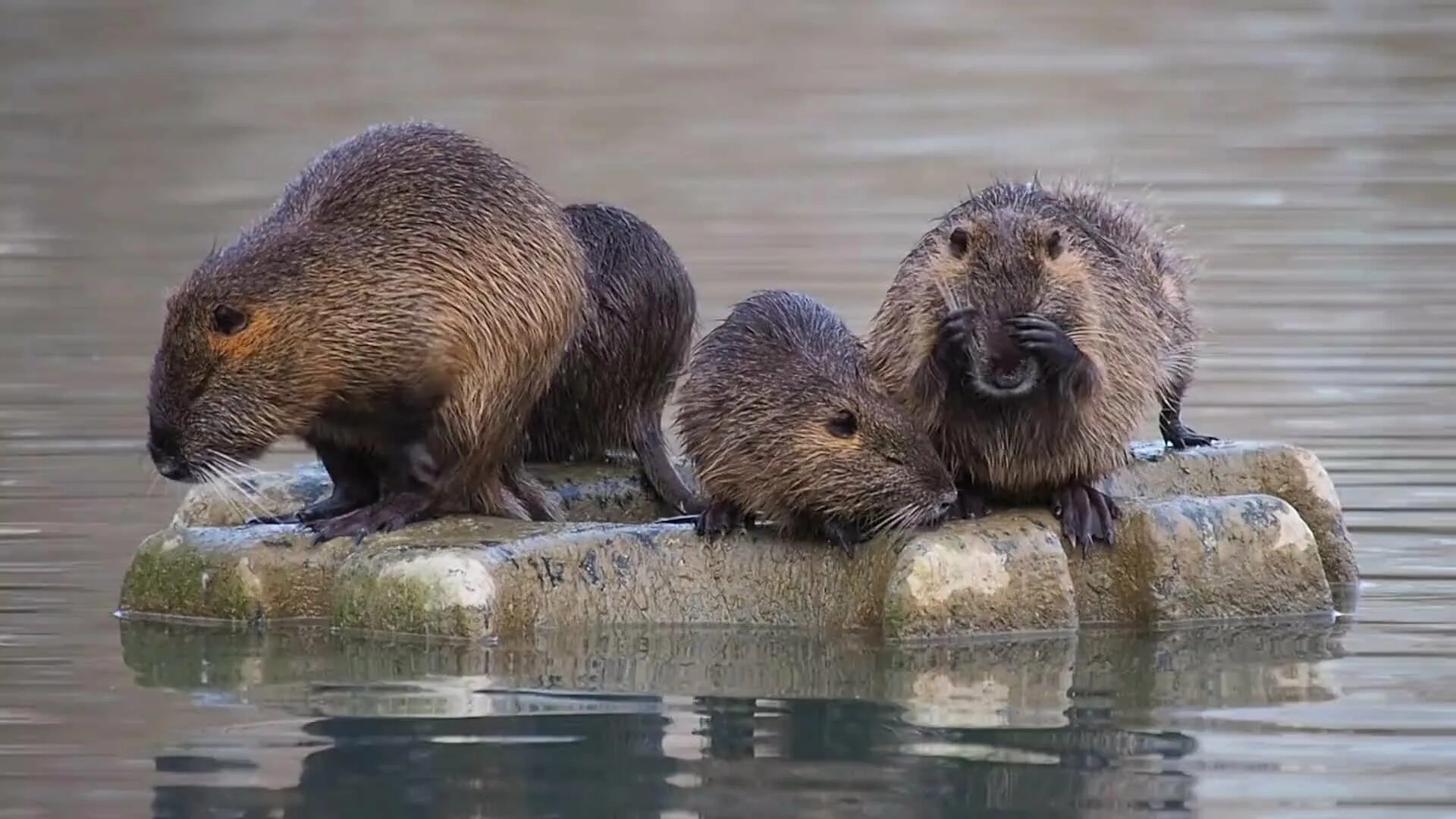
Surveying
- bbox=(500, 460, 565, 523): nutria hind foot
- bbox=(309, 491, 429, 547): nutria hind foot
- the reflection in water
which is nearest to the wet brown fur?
the reflection in water

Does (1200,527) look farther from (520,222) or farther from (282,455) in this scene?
(282,455)

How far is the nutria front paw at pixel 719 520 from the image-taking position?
224 inches

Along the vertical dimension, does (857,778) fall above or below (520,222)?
below

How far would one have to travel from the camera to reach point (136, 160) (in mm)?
15234

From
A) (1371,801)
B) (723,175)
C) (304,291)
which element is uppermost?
(723,175)

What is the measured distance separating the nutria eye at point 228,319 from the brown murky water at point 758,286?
60 cm

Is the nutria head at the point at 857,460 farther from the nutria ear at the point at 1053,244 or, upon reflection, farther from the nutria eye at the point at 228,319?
the nutria eye at the point at 228,319

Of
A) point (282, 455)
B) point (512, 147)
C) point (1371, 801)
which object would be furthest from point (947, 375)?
point (512, 147)

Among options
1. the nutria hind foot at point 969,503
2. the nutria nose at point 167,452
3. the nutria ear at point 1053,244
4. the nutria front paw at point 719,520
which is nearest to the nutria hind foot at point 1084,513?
the nutria hind foot at point 969,503

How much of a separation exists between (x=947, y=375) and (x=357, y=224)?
3.93 ft

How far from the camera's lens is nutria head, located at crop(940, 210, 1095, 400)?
5414mm

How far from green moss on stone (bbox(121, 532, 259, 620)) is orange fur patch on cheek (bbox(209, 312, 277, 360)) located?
45cm

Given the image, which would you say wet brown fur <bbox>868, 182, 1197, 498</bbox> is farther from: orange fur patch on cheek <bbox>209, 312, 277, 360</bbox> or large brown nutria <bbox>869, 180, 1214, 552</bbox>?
orange fur patch on cheek <bbox>209, 312, 277, 360</bbox>

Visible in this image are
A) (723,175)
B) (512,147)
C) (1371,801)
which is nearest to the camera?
(1371,801)
